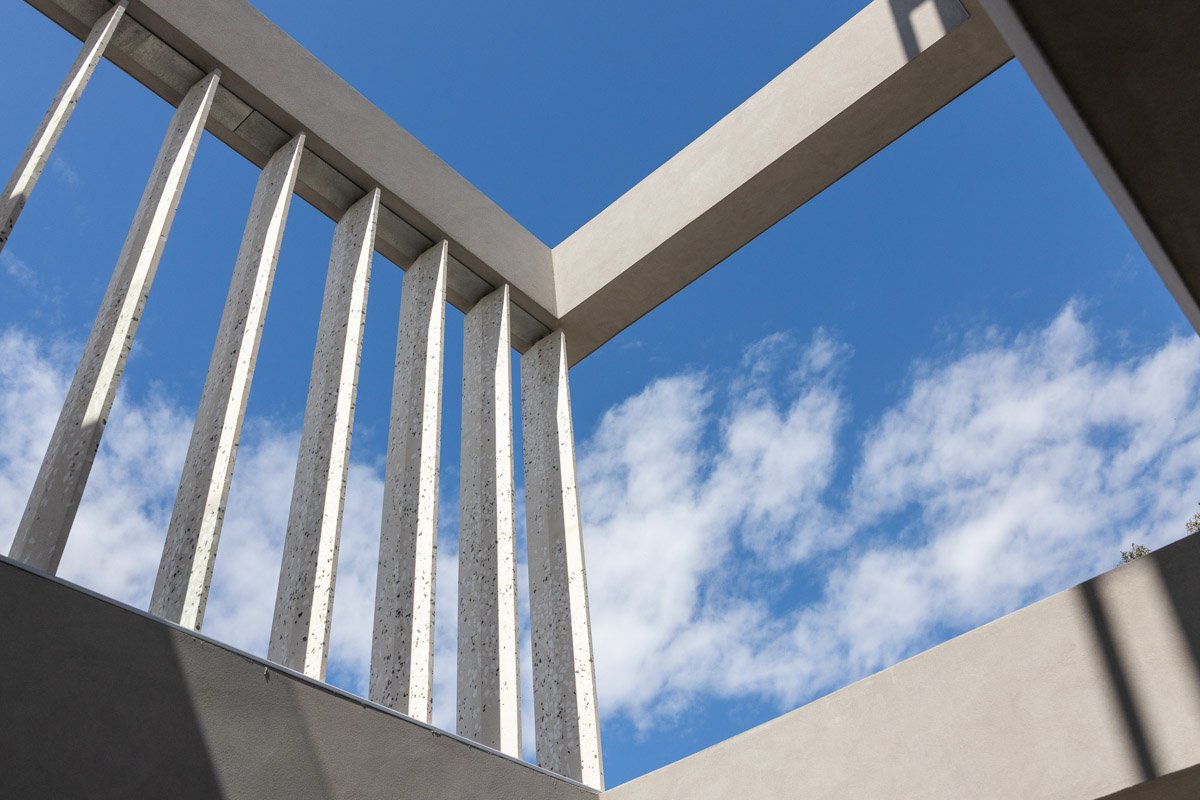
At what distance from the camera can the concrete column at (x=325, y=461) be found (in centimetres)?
288

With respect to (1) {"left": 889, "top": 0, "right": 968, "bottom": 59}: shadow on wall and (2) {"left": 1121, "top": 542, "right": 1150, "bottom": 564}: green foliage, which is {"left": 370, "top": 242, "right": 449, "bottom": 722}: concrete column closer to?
(1) {"left": 889, "top": 0, "right": 968, "bottom": 59}: shadow on wall

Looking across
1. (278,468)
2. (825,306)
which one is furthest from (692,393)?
(278,468)

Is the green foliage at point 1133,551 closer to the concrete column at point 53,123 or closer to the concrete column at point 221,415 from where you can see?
the concrete column at point 221,415

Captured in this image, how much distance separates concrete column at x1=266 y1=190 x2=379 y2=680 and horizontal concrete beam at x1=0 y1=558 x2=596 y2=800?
1.16ft

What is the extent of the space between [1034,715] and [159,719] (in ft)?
6.36

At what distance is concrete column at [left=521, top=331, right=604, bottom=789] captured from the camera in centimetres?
355

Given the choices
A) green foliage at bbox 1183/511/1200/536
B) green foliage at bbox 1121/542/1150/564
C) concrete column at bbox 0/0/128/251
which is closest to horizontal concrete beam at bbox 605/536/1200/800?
concrete column at bbox 0/0/128/251

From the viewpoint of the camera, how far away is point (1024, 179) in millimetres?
7383

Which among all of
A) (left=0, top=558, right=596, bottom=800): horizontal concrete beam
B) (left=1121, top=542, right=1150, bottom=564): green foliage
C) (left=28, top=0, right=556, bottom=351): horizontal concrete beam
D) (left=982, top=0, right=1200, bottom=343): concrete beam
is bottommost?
(left=0, top=558, right=596, bottom=800): horizontal concrete beam

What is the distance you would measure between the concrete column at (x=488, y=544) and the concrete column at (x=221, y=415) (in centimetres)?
101

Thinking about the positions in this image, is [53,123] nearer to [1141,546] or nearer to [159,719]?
[159,719]

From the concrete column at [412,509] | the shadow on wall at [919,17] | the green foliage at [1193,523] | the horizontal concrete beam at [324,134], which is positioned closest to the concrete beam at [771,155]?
the shadow on wall at [919,17]

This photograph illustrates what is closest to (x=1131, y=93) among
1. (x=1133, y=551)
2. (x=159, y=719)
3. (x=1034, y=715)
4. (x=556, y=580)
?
(x=1034, y=715)

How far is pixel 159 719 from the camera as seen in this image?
2.13 meters
